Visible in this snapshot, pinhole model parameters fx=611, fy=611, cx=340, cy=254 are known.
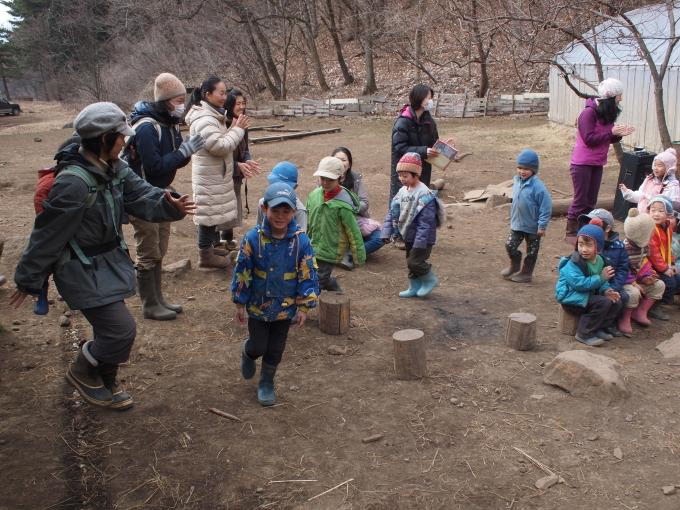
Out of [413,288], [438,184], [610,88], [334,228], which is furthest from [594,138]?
[438,184]

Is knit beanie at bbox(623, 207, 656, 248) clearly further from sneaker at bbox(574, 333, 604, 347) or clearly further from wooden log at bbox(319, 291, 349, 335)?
wooden log at bbox(319, 291, 349, 335)

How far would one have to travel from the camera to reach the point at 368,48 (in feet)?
83.0

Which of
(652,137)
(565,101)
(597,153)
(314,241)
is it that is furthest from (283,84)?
(314,241)

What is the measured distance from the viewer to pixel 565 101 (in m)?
18.5

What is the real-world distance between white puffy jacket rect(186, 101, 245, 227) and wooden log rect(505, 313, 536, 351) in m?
3.08

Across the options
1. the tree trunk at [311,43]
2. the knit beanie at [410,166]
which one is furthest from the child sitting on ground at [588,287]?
the tree trunk at [311,43]

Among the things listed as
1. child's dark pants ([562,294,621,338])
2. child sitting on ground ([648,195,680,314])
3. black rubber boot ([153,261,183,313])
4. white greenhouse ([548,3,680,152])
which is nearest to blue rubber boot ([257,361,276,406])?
black rubber boot ([153,261,183,313])

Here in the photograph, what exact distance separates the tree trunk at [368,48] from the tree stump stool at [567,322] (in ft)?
69.4

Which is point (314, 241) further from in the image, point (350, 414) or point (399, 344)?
point (350, 414)

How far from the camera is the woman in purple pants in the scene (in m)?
7.51

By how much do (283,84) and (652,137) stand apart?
56.9 feet

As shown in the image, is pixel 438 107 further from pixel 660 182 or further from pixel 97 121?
pixel 97 121

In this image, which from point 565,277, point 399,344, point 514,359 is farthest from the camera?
point 565,277

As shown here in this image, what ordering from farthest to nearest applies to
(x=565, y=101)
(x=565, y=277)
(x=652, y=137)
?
1. (x=565, y=101)
2. (x=652, y=137)
3. (x=565, y=277)
